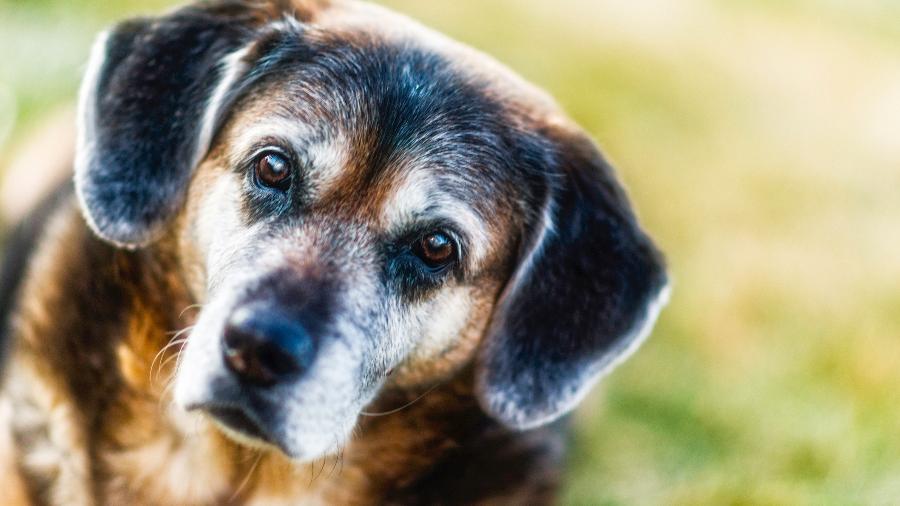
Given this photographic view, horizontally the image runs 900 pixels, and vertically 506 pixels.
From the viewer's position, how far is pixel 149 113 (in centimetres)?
295

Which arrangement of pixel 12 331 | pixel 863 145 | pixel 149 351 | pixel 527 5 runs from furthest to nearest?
pixel 527 5
pixel 863 145
pixel 12 331
pixel 149 351

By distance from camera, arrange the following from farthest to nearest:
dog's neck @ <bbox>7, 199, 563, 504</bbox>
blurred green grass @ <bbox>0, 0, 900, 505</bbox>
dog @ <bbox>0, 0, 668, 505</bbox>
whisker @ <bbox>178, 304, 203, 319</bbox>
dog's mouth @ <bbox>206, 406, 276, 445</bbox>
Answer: blurred green grass @ <bbox>0, 0, 900, 505</bbox> < dog's neck @ <bbox>7, 199, 563, 504</bbox> < whisker @ <bbox>178, 304, 203, 319</bbox> < dog @ <bbox>0, 0, 668, 505</bbox> < dog's mouth @ <bbox>206, 406, 276, 445</bbox>

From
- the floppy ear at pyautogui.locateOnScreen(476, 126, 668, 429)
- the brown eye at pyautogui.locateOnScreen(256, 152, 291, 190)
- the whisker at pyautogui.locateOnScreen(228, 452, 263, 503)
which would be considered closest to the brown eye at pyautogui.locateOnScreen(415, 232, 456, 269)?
the floppy ear at pyautogui.locateOnScreen(476, 126, 668, 429)

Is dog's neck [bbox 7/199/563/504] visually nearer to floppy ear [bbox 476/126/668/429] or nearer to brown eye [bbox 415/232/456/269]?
floppy ear [bbox 476/126/668/429]

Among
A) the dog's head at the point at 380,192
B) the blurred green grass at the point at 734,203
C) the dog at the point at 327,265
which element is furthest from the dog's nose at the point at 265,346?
the blurred green grass at the point at 734,203

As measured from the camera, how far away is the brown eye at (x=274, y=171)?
2781 mm

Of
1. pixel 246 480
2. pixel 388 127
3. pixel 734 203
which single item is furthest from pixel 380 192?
pixel 734 203

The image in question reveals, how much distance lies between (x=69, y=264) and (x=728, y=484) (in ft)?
8.58

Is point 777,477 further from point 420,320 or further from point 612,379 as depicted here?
point 420,320

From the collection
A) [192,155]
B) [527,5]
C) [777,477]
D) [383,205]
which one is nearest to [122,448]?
[192,155]

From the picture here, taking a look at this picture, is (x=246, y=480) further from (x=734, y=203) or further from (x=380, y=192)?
(x=734, y=203)

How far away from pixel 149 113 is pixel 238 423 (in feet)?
3.37

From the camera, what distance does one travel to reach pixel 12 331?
3.40 metres

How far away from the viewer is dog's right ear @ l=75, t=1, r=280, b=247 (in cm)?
291
